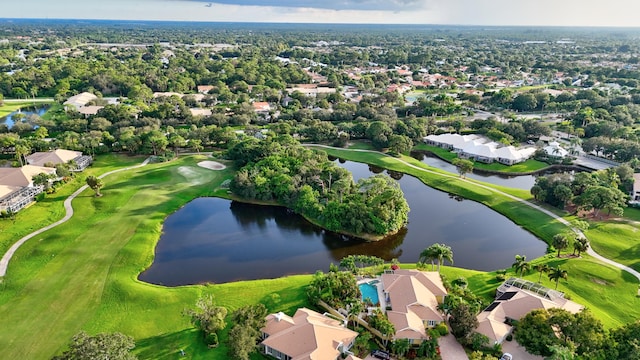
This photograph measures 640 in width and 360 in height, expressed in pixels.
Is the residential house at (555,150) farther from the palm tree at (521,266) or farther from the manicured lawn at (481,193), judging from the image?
the palm tree at (521,266)

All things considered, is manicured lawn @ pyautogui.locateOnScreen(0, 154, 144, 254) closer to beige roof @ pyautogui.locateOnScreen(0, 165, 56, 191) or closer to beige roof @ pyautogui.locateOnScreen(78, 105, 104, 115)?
beige roof @ pyautogui.locateOnScreen(0, 165, 56, 191)

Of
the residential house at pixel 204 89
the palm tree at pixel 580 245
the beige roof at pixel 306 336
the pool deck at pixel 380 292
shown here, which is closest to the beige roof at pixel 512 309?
the pool deck at pixel 380 292

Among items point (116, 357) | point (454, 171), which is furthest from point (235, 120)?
point (116, 357)

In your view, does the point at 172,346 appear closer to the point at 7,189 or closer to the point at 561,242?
the point at 561,242

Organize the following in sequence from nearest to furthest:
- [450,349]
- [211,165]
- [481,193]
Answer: [450,349], [481,193], [211,165]

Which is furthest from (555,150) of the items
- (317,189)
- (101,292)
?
(101,292)

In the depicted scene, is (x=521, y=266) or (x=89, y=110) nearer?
(x=521, y=266)
